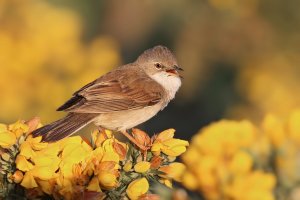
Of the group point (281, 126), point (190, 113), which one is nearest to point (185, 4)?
point (190, 113)

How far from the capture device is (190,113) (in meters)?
9.38

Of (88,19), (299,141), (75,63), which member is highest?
(88,19)

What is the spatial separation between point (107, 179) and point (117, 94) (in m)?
2.68

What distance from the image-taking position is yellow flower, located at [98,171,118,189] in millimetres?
3297

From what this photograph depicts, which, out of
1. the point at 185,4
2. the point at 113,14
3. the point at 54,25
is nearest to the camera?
the point at 54,25

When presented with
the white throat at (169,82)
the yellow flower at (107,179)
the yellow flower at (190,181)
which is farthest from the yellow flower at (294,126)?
the white throat at (169,82)

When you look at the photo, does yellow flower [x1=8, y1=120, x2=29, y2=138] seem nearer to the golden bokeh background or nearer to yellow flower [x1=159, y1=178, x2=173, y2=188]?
yellow flower [x1=159, y1=178, x2=173, y2=188]

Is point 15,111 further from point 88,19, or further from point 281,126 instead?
point 281,126

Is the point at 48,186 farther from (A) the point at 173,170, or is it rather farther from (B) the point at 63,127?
(B) the point at 63,127

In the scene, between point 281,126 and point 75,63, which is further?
point 75,63

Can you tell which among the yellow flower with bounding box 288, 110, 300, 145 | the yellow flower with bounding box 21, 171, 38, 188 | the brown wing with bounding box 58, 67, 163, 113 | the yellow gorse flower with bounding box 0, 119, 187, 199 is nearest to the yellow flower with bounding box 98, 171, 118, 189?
the yellow gorse flower with bounding box 0, 119, 187, 199

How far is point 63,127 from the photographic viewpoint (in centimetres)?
472

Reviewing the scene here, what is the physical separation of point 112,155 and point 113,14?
733 centimetres

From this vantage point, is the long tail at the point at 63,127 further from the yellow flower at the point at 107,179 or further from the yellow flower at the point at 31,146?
the yellow flower at the point at 107,179
